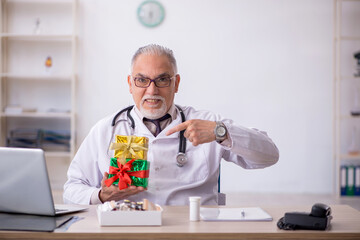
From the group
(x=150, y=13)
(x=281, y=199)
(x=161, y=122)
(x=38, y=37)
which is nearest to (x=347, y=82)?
(x=281, y=199)

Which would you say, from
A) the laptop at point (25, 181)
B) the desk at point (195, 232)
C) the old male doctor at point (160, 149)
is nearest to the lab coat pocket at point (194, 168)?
the old male doctor at point (160, 149)

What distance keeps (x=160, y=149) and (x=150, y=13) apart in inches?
136

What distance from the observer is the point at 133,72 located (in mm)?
2270

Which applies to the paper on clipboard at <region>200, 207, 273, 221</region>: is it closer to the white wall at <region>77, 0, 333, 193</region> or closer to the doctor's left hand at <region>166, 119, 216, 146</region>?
the doctor's left hand at <region>166, 119, 216, 146</region>

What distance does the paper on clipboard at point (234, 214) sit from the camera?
62.0 inches

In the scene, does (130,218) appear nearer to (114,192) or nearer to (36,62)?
(114,192)

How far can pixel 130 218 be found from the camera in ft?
4.82

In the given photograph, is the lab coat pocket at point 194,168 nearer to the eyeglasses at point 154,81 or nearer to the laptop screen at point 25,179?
the eyeglasses at point 154,81

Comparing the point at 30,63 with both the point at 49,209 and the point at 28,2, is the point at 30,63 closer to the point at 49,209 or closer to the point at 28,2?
the point at 28,2

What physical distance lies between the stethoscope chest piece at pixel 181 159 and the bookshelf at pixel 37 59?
3407mm

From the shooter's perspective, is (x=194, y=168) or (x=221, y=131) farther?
(x=194, y=168)

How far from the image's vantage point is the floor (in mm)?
4699

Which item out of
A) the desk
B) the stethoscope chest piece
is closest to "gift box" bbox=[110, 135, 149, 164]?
the desk

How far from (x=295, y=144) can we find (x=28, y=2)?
3.41 meters
